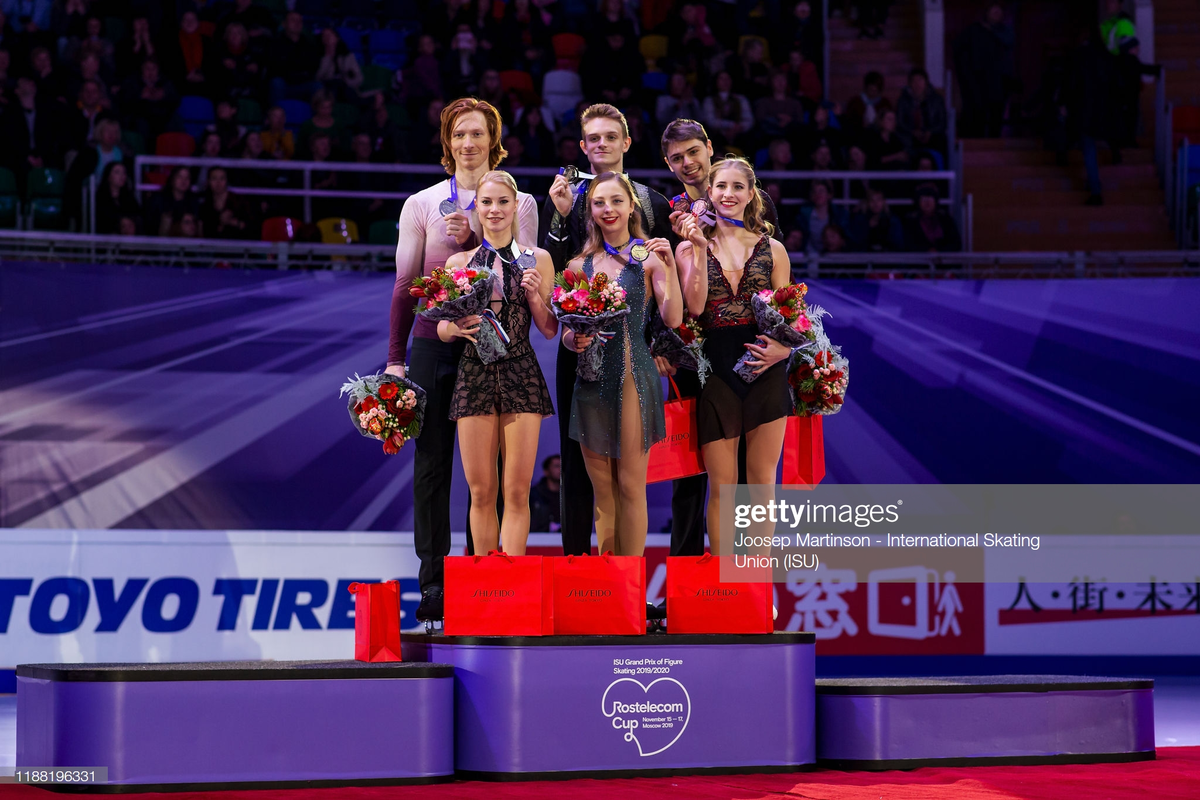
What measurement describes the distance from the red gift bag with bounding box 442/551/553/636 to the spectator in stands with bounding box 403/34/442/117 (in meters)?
6.61

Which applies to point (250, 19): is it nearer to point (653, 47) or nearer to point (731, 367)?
point (653, 47)

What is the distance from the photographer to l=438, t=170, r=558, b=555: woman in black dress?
14.1ft

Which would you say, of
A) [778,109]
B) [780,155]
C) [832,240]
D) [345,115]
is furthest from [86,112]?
[832,240]

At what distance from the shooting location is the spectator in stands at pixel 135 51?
9.97 m

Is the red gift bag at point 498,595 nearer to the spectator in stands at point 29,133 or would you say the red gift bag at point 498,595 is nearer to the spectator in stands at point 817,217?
the spectator in stands at point 817,217

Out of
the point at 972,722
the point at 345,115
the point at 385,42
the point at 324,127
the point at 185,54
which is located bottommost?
the point at 972,722

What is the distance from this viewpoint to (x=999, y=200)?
35.0 feet

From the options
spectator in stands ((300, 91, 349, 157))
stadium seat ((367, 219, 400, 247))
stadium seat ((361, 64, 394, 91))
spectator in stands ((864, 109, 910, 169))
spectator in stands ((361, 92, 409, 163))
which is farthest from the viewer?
stadium seat ((361, 64, 394, 91))

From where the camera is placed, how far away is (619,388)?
4336 millimetres

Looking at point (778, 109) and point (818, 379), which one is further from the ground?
point (778, 109)

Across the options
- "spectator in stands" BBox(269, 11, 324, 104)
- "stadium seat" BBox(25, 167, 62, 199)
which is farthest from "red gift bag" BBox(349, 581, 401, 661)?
"spectator in stands" BBox(269, 11, 324, 104)

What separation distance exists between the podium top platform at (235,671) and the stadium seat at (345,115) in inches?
252

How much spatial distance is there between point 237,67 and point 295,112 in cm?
53

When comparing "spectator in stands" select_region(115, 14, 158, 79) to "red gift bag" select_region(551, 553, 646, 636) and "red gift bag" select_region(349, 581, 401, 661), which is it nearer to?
"red gift bag" select_region(349, 581, 401, 661)
